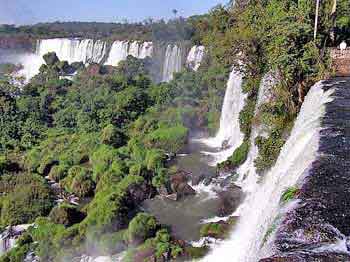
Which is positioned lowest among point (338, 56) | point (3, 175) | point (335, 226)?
point (3, 175)

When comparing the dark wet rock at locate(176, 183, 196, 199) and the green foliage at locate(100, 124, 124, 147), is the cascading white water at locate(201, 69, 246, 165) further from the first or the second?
the green foliage at locate(100, 124, 124, 147)

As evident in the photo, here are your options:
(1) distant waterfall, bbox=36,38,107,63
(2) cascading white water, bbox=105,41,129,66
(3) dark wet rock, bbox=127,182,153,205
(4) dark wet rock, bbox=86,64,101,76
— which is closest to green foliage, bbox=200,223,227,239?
(3) dark wet rock, bbox=127,182,153,205

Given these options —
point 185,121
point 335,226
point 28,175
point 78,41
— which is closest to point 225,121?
point 185,121

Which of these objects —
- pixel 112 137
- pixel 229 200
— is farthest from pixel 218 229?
pixel 112 137

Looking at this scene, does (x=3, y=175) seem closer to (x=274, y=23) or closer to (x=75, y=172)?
(x=75, y=172)

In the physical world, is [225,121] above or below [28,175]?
above

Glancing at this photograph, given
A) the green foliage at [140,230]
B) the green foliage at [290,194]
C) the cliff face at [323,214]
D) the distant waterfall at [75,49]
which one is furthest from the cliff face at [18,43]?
the green foliage at [290,194]
